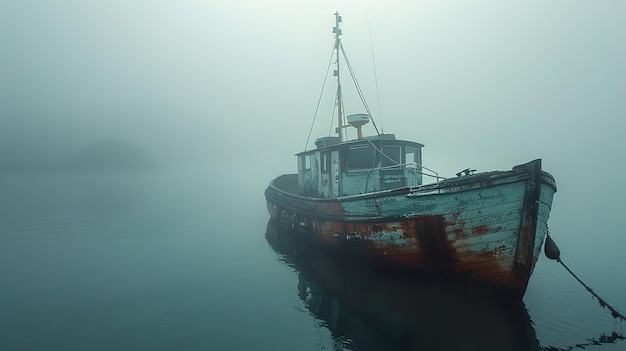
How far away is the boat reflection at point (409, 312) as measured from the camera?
7.34 m

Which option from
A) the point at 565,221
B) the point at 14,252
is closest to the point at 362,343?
the point at 14,252

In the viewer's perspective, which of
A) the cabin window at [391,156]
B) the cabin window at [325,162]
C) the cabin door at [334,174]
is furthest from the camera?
the cabin window at [325,162]

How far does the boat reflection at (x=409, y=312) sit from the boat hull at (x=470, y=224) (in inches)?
29.0

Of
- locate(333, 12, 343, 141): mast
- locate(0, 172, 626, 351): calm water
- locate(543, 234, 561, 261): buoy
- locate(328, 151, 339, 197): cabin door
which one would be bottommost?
locate(0, 172, 626, 351): calm water

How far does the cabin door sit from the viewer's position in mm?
13141

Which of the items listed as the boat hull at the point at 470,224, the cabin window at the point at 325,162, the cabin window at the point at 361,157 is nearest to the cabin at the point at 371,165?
the cabin window at the point at 361,157

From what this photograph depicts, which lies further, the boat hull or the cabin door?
the cabin door

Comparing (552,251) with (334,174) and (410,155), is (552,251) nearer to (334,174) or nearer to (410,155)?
(410,155)

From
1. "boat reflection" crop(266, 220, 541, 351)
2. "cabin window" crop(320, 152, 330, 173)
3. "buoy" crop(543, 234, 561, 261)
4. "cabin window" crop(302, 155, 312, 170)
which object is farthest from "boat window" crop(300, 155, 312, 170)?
"buoy" crop(543, 234, 561, 261)

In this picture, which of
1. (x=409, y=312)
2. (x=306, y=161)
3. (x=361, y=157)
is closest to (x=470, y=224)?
(x=409, y=312)

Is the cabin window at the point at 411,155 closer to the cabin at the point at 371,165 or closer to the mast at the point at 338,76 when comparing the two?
the cabin at the point at 371,165

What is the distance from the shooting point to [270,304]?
9.70 m

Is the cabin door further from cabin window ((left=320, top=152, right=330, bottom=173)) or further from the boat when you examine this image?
the boat

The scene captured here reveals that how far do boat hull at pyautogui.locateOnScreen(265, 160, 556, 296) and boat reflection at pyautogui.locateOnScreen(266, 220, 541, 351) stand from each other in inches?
29.0
